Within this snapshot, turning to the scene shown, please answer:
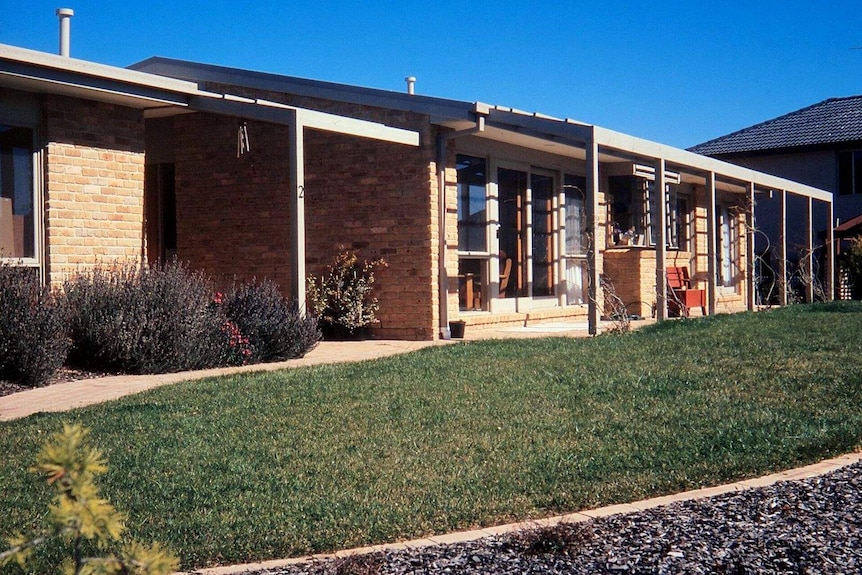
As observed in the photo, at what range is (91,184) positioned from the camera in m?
11.5

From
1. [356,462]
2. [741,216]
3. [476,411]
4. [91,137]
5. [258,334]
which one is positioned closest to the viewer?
[356,462]

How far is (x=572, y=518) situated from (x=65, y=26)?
10394 millimetres

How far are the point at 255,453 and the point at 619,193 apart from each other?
1442cm

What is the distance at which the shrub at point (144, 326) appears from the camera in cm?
945

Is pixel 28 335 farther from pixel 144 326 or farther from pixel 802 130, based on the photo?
pixel 802 130

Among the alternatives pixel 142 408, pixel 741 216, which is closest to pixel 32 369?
pixel 142 408

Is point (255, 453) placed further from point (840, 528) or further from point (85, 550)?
point (840, 528)

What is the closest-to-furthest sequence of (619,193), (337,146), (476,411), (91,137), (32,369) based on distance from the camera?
1. (476,411)
2. (32,369)
3. (91,137)
4. (337,146)
5. (619,193)

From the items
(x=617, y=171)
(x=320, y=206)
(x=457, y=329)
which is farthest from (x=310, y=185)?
(x=617, y=171)

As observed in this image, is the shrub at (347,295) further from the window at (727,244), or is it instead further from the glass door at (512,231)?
the window at (727,244)

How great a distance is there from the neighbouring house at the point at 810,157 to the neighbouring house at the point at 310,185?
45.3 ft

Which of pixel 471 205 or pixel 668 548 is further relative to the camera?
pixel 471 205

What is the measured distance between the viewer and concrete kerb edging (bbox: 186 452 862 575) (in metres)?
4.07

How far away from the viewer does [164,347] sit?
9680 mm
